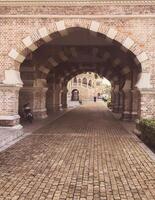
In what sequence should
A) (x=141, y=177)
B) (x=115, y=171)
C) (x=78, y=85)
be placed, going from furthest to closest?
(x=78, y=85)
(x=115, y=171)
(x=141, y=177)

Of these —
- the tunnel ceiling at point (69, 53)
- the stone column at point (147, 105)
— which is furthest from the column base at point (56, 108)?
the stone column at point (147, 105)

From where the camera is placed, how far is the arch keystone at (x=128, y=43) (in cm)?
1512

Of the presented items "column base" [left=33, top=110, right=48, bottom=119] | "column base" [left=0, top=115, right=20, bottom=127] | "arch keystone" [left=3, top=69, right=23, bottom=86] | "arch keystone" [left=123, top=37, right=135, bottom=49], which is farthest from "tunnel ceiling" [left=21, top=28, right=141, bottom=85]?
"column base" [left=0, top=115, right=20, bottom=127]

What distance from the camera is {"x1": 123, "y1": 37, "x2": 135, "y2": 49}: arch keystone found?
49.6ft

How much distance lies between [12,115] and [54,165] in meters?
7.29

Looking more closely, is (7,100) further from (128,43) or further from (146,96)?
(146,96)

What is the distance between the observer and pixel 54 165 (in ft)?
28.1

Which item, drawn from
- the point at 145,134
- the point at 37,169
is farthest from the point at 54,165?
the point at 145,134

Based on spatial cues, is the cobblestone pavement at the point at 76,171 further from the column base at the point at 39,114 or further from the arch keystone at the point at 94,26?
the column base at the point at 39,114

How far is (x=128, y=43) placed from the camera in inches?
596

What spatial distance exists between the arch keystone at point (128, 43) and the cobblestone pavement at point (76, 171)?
4.43 meters

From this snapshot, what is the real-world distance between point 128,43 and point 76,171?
839 cm

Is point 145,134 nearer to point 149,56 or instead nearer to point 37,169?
point 149,56

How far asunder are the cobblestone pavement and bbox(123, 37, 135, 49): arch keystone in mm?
4429
